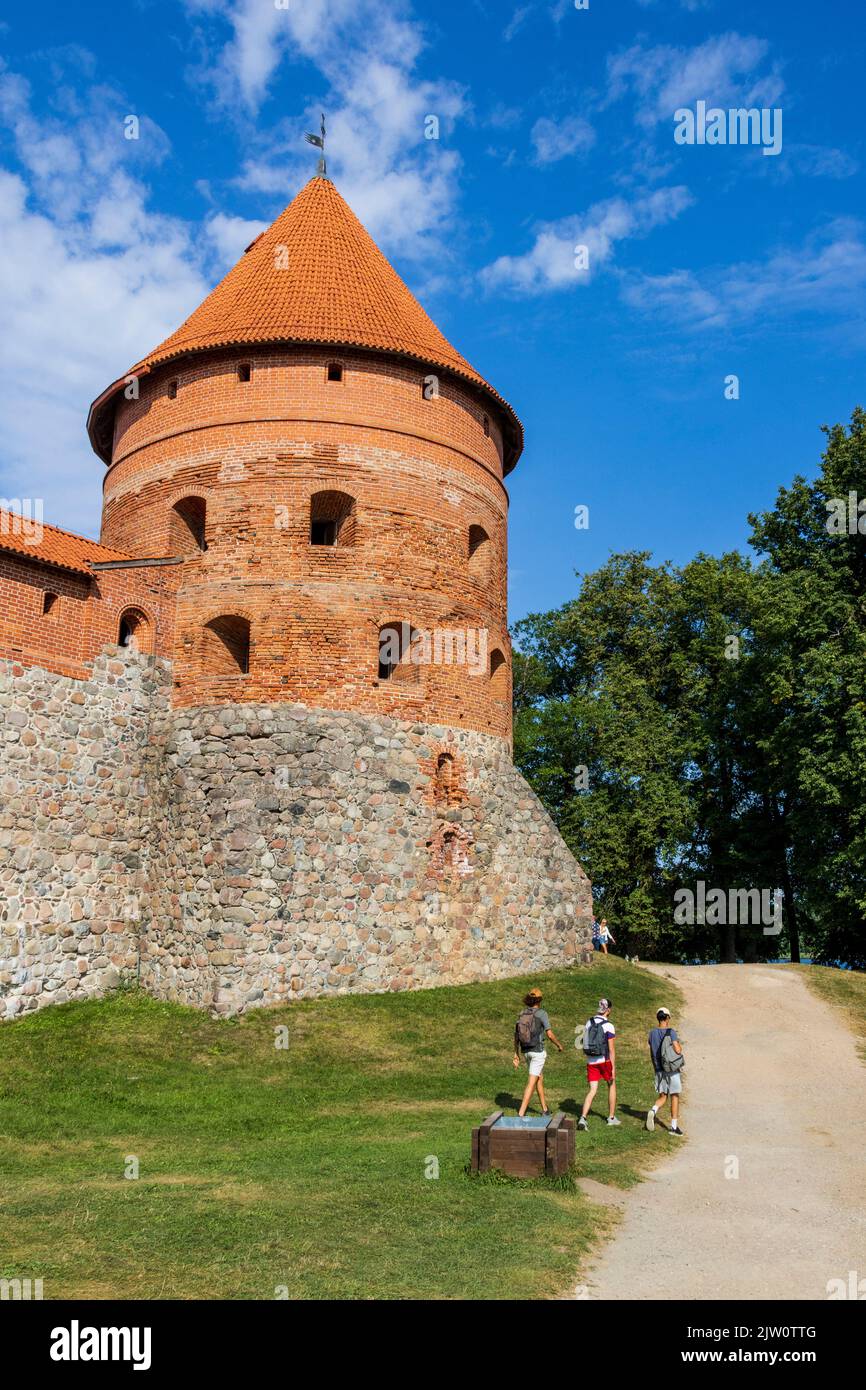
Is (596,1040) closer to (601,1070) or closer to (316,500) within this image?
(601,1070)

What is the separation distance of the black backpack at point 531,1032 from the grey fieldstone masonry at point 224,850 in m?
5.28

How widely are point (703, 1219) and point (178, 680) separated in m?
11.6

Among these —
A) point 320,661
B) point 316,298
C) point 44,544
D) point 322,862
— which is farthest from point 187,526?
point 322,862

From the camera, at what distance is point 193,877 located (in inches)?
592

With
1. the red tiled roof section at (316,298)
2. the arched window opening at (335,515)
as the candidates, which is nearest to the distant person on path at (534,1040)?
the arched window opening at (335,515)

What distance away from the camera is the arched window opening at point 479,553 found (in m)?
18.9

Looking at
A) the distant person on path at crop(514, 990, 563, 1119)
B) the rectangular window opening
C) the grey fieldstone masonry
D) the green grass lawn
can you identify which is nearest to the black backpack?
the distant person on path at crop(514, 990, 563, 1119)

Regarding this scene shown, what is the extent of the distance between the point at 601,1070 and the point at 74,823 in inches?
331

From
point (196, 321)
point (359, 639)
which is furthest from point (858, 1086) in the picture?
point (196, 321)

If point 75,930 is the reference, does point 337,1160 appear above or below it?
below

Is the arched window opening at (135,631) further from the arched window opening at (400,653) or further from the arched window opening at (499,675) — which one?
the arched window opening at (499,675)

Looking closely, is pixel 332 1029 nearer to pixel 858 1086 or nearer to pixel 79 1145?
pixel 79 1145

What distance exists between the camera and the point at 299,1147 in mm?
9797
